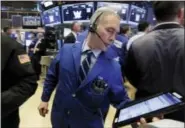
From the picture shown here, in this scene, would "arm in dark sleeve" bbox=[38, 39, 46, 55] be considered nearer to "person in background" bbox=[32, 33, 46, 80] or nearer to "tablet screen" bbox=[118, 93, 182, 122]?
"person in background" bbox=[32, 33, 46, 80]

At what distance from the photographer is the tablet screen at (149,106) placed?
1.25 m

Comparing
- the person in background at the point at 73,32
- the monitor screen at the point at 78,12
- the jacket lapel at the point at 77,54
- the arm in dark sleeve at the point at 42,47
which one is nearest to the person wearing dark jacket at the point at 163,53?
the jacket lapel at the point at 77,54

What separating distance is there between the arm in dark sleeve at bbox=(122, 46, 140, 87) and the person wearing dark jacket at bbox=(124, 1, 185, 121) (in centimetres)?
1

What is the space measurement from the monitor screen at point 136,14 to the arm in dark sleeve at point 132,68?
629 centimetres

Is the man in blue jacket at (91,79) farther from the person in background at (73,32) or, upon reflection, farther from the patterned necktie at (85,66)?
the person in background at (73,32)

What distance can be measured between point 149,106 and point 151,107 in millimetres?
26

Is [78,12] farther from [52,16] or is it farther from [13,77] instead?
[13,77]

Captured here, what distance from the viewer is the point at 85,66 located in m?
2.36

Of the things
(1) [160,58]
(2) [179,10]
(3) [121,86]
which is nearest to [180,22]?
(2) [179,10]

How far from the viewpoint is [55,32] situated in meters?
9.21

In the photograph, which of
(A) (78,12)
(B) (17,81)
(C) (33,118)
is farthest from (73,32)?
(B) (17,81)

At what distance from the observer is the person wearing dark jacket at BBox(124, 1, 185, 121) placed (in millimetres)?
2230

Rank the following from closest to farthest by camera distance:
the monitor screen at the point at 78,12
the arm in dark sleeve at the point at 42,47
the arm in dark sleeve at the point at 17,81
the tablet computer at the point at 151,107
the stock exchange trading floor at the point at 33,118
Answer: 1. the tablet computer at the point at 151,107
2. the arm in dark sleeve at the point at 17,81
3. the stock exchange trading floor at the point at 33,118
4. the monitor screen at the point at 78,12
5. the arm in dark sleeve at the point at 42,47

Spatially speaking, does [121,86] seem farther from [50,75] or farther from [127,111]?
[127,111]
